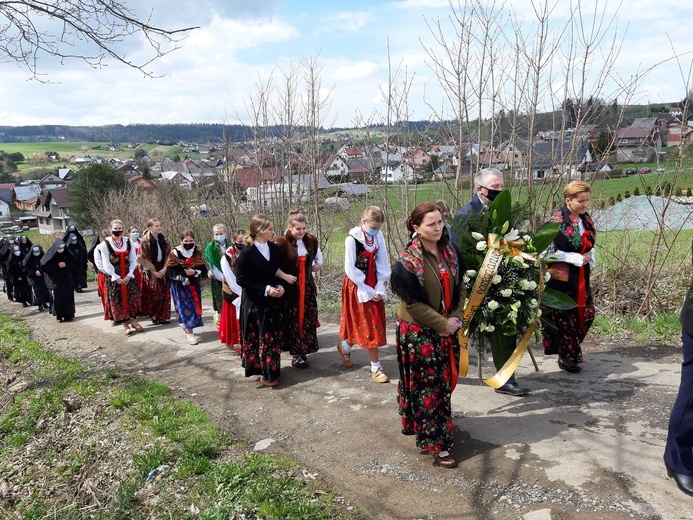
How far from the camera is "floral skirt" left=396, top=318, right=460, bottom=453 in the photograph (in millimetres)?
4320

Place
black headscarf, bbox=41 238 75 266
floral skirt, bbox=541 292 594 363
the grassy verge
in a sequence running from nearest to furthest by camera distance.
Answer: the grassy verge, floral skirt, bbox=541 292 594 363, black headscarf, bbox=41 238 75 266

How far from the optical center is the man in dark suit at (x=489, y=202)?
501 centimetres

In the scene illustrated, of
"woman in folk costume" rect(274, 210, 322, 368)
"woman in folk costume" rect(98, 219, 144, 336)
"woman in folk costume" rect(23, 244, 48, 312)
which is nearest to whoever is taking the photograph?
"woman in folk costume" rect(274, 210, 322, 368)

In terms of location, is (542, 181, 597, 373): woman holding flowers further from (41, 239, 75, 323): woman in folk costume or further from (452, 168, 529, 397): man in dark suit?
(41, 239, 75, 323): woman in folk costume

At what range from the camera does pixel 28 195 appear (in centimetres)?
8138

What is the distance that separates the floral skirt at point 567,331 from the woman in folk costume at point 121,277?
731cm

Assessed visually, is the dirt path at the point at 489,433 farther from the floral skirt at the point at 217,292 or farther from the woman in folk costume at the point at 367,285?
the floral skirt at the point at 217,292

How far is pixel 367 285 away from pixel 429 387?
2.17m

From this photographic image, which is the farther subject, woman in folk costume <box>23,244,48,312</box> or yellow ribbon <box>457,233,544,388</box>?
woman in folk costume <box>23,244,48,312</box>

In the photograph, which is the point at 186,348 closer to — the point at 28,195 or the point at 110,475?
the point at 110,475

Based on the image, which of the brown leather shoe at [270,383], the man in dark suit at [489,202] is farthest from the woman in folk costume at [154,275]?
the man in dark suit at [489,202]

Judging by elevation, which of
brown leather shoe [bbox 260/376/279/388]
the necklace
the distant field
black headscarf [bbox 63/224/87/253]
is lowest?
brown leather shoe [bbox 260/376/279/388]

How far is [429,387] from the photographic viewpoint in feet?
14.2

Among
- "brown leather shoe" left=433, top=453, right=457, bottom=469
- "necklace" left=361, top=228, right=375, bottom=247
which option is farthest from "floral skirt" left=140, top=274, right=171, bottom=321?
"brown leather shoe" left=433, top=453, right=457, bottom=469
